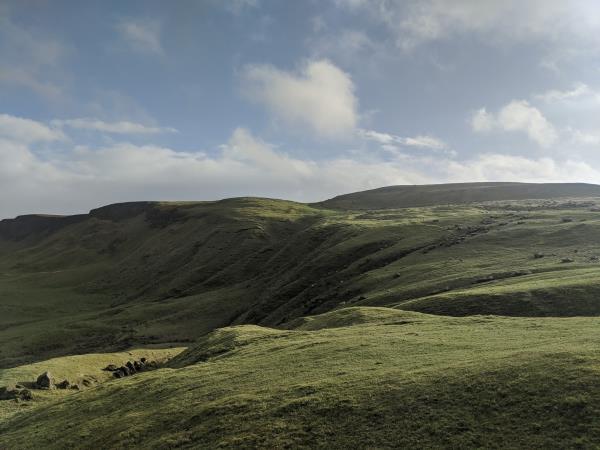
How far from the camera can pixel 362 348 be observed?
27.8 m

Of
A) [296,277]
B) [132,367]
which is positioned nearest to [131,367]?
[132,367]

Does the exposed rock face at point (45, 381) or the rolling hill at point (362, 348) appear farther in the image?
the exposed rock face at point (45, 381)

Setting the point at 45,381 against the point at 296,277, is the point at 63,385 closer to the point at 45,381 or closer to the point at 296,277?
the point at 45,381

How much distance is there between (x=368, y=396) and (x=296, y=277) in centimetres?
5980

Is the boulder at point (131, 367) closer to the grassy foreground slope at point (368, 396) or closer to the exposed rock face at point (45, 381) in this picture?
the exposed rock face at point (45, 381)

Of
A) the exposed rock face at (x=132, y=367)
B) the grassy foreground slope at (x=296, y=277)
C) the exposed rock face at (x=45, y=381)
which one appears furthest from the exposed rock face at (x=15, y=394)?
the grassy foreground slope at (x=296, y=277)

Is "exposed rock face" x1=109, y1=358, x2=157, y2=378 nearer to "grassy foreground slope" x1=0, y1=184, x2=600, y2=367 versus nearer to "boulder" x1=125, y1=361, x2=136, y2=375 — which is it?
"boulder" x1=125, y1=361, x2=136, y2=375

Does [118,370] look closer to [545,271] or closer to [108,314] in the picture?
[545,271]

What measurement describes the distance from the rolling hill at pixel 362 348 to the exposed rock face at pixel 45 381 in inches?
52.2

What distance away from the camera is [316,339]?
32.9m

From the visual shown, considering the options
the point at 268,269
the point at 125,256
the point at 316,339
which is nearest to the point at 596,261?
the point at 316,339

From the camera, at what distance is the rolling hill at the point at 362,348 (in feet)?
58.2

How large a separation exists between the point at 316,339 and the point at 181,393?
9605mm

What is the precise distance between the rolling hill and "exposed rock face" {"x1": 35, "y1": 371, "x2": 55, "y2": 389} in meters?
1.33
